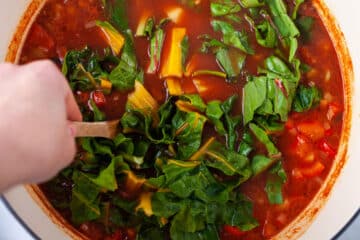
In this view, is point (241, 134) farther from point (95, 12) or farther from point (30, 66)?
point (30, 66)

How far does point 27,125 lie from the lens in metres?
1.58

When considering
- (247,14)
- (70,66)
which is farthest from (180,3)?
(70,66)

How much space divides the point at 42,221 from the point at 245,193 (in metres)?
1.00

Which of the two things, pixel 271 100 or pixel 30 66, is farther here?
pixel 271 100

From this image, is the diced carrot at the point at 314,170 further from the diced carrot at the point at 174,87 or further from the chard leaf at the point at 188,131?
the diced carrot at the point at 174,87

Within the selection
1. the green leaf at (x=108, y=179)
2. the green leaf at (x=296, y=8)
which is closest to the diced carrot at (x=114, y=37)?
the green leaf at (x=108, y=179)

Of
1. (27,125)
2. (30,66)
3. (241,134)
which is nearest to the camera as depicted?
(27,125)

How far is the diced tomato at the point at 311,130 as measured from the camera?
278cm

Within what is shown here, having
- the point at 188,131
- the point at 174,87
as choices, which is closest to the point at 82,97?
the point at 174,87

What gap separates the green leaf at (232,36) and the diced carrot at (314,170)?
2.15ft

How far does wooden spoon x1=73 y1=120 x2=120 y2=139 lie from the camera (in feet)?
7.22

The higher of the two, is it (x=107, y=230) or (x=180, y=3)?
(x=180, y=3)

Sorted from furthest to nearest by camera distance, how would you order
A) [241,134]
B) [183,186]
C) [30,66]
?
1. [241,134]
2. [183,186]
3. [30,66]

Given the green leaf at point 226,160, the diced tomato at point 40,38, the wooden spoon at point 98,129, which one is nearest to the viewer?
the wooden spoon at point 98,129
